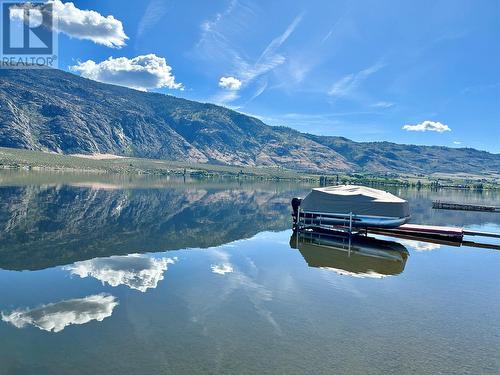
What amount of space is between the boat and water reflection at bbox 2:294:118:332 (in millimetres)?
30933

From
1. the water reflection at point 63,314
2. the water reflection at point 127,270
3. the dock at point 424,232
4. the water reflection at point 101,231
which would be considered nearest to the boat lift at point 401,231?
the dock at point 424,232

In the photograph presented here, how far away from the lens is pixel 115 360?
1435 centimetres

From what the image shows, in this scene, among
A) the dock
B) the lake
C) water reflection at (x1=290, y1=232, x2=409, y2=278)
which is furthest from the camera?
the dock

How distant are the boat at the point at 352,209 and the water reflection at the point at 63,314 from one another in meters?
30.9

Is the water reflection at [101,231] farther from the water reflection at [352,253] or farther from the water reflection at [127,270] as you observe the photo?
the water reflection at [352,253]

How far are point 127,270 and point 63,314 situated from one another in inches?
367

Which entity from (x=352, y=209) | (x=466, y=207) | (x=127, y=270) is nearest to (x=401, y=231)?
(x=352, y=209)

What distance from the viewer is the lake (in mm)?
14977

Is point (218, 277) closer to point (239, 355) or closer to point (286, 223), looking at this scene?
point (239, 355)

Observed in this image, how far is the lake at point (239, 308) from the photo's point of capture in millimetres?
14977

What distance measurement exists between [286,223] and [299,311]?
40.7m

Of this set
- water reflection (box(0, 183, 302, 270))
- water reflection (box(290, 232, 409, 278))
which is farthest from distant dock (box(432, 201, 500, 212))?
water reflection (box(290, 232, 409, 278))

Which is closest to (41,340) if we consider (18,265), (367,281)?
(18,265)

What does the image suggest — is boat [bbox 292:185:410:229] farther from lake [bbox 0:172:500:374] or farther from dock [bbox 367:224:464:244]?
lake [bbox 0:172:500:374]
